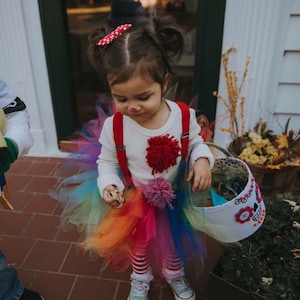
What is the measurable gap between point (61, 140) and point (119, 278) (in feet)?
5.42

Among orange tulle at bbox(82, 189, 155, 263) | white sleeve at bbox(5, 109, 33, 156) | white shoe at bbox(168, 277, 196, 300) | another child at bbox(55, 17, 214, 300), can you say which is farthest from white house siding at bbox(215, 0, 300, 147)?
white sleeve at bbox(5, 109, 33, 156)

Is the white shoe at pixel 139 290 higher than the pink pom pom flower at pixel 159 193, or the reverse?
the pink pom pom flower at pixel 159 193

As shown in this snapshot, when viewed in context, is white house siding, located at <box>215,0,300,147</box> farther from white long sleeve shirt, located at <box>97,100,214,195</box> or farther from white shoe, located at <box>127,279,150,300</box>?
white shoe, located at <box>127,279,150,300</box>

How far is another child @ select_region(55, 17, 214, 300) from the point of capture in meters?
1.21

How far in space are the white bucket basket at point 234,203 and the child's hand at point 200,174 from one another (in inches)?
3.5

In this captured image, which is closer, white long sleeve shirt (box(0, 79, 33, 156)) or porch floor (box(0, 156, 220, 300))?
white long sleeve shirt (box(0, 79, 33, 156))

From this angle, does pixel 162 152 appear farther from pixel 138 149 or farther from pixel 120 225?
pixel 120 225

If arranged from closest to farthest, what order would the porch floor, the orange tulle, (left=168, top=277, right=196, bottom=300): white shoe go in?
the orange tulle < (left=168, top=277, right=196, bottom=300): white shoe < the porch floor

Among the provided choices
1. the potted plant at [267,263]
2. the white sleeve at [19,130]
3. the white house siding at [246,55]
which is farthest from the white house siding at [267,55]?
the white sleeve at [19,130]

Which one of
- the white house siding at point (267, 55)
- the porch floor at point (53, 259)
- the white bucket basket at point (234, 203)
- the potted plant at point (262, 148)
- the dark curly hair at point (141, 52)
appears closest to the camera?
the dark curly hair at point (141, 52)

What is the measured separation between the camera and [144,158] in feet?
4.56

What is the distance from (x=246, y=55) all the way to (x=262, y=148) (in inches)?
27.5

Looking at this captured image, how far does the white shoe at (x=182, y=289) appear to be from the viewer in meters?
1.70

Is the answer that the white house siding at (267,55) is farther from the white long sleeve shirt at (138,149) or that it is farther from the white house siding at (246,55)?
the white long sleeve shirt at (138,149)
